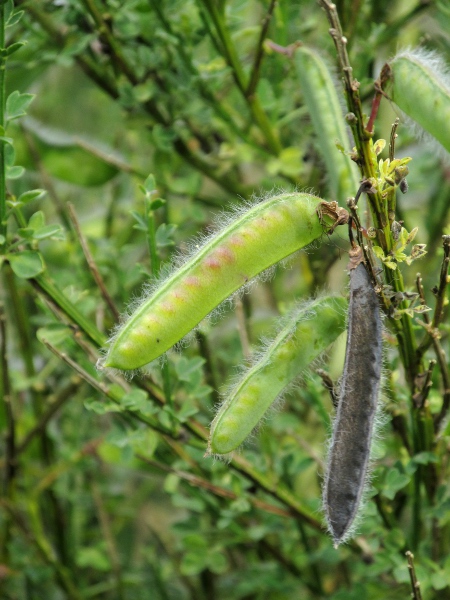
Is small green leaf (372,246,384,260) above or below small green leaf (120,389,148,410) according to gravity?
above

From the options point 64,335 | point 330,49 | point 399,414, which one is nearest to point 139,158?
point 330,49

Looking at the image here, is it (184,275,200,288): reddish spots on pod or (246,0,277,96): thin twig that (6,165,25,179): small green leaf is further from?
(246,0,277,96): thin twig

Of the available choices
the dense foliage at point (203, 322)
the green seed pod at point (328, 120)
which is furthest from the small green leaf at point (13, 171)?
the green seed pod at point (328, 120)

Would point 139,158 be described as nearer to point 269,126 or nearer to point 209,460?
point 269,126

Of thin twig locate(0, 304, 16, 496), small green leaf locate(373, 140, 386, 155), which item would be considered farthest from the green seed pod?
thin twig locate(0, 304, 16, 496)

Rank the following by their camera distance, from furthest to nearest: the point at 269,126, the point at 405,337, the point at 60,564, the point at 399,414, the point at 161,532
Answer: the point at 161,532, the point at 60,564, the point at 269,126, the point at 399,414, the point at 405,337

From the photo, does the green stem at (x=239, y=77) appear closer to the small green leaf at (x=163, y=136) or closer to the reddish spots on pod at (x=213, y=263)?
the small green leaf at (x=163, y=136)
